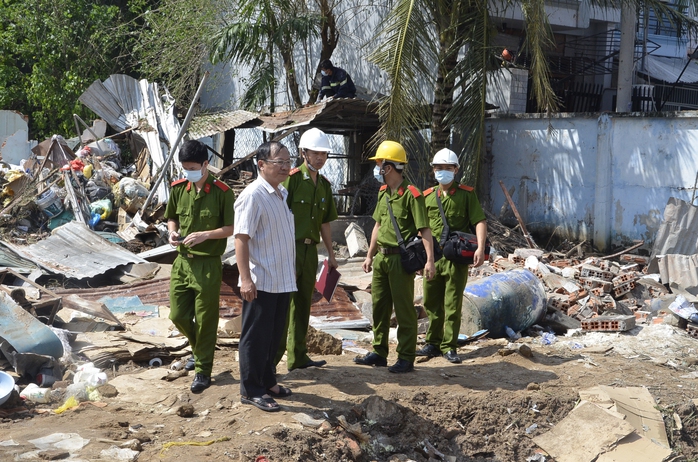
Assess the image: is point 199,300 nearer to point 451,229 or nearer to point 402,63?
point 451,229

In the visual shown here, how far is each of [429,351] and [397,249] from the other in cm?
132

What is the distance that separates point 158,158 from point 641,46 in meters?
12.1

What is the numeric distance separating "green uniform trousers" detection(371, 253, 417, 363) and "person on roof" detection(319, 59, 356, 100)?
7.64 meters

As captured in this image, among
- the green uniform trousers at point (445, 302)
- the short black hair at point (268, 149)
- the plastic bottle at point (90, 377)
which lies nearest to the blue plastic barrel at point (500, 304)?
the green uniform trousers at point (445, 302)

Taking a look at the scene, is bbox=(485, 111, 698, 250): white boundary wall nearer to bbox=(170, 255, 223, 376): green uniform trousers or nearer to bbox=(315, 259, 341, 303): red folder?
bbox=(315, 259, 341, 303): red folder

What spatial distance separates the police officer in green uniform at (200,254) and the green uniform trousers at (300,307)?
563 millimetres

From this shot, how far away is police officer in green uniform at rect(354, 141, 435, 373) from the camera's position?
5.91m

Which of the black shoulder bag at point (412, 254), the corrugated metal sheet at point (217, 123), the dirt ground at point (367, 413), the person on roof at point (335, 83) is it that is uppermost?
the person on roof at point (335, 83)

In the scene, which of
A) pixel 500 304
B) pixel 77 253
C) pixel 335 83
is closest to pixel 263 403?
pixel 500 304

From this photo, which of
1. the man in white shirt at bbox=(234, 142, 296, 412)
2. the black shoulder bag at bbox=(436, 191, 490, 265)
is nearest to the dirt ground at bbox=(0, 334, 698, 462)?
the man in white shirt at bbox=(234, 142, 296, 412)

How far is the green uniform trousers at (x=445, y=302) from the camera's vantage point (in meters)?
6.46

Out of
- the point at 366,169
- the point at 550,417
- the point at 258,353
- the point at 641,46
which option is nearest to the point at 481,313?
the point at 550,417

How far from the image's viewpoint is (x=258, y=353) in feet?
16.1

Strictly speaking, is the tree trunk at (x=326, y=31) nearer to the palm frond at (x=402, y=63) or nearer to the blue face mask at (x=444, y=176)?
the palm frond at (x=402, y=63)
